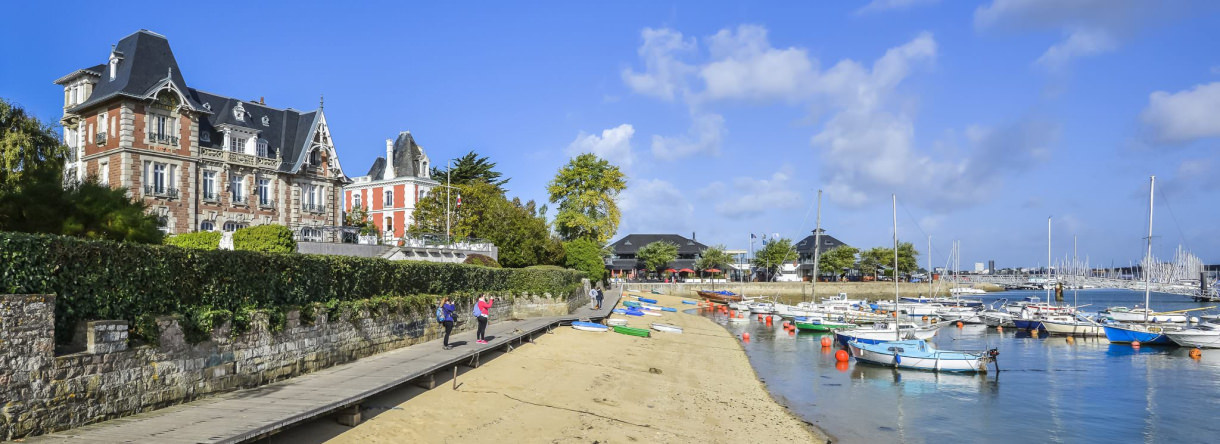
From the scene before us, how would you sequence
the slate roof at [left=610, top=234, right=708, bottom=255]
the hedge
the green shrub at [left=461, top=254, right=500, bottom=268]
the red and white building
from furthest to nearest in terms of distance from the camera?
1. the slate roof at [left=610, top=234, right=708, bottom=255]
2. the red and white building
3. the green shrub at [left=461, top=254, right=500, bottom=268]
4. the hedge

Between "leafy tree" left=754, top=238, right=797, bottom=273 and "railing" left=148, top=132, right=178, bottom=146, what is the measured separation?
9485 centimetres

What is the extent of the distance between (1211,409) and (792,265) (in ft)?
329

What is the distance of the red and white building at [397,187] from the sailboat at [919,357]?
49597 millimetres

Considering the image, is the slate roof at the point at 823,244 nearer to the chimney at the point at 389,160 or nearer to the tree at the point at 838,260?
the tree at the point at 838,260

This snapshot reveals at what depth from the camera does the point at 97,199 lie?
920 inches

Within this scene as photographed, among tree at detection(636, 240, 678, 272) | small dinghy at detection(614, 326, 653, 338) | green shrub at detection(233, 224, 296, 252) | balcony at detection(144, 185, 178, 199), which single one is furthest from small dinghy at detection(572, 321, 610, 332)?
tree at detection(636, 240, 678, 272)

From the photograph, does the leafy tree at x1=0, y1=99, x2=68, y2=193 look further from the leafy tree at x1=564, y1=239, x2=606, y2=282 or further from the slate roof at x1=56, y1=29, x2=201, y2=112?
the leafy tree at x1=564, y1=239, x2=606, y2=282

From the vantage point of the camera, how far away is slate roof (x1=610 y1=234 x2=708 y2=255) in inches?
5271

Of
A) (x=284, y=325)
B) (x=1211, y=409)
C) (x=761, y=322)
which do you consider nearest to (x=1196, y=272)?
(x=761, y=322)

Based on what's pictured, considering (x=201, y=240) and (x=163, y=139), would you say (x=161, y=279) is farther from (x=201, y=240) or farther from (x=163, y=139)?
(x=163, y=139)

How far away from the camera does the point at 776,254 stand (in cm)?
12606

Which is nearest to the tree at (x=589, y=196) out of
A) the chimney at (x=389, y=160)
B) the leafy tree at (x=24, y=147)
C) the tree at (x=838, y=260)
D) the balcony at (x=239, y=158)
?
the chimney at (x=389, y=160)

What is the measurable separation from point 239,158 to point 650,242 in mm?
89677

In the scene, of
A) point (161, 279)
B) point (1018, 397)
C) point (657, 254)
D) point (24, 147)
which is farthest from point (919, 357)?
point (657, 254)
